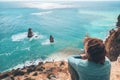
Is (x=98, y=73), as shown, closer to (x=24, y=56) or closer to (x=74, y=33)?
(x=24, y=56)

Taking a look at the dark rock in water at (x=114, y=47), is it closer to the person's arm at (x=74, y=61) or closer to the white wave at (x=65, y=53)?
the white wave at (x=65, y=53)

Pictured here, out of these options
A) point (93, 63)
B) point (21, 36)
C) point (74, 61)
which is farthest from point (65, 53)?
point (93, 63)

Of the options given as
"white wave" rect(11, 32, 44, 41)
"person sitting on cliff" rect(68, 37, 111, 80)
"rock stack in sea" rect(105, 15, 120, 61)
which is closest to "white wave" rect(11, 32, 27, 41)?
"white wave" rect(11, 32, 44, 41)

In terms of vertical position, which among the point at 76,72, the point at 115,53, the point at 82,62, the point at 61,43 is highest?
the point at 82,62

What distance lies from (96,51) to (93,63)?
0.28m

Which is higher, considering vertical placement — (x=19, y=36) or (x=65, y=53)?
(x=19, y=36)

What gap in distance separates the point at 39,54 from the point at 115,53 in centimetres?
2820

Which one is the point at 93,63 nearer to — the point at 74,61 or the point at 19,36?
the point at 74,61

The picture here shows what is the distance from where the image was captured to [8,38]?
234ft

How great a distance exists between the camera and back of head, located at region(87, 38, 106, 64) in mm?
3818

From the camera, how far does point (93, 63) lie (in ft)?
13.0

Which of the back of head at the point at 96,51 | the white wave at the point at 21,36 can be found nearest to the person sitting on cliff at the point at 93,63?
the back of head at the point at 96,51

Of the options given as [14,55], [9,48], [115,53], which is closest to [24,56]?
[14,55]

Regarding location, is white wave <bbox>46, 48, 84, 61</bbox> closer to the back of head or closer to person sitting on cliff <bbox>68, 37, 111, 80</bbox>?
person sitting on cliff <bbox>68, 37, 111, 80</bbox>
